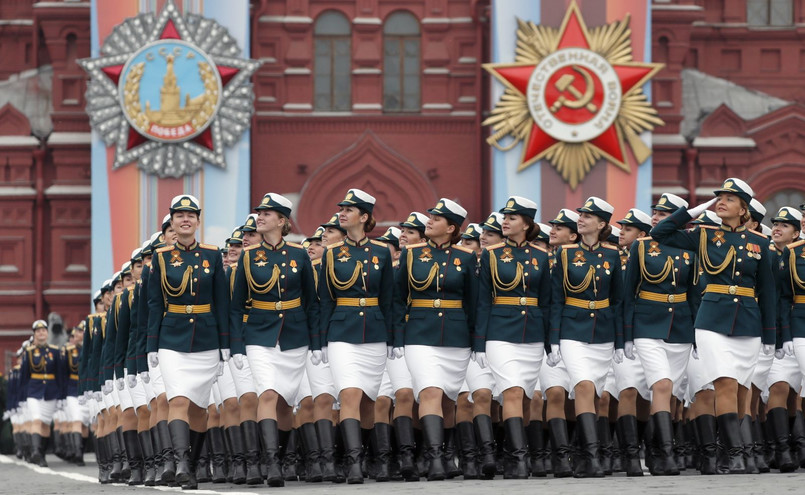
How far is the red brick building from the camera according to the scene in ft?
95.8

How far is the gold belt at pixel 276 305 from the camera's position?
40.6 ft

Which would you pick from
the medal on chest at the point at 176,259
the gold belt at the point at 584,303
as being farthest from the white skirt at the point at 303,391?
the gold belt at the point at 584,303

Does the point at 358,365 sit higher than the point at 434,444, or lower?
higher

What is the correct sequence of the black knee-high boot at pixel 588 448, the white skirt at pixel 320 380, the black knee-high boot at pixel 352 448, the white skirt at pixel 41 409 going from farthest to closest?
the white skirt at pixel 41 409 → the white skirt at pixel 320 380 → the black knee-high boot at pixel 588 448 → the black knee-high boot at pixel 352 448

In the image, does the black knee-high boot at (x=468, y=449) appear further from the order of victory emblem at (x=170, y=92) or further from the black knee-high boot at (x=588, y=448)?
the order of victory emblem at (x=170, y=92)

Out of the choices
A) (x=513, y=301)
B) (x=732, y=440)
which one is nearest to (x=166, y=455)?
(x=513, y=301)

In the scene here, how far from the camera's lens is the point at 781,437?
12.8 m

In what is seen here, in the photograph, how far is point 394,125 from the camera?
1156 inches

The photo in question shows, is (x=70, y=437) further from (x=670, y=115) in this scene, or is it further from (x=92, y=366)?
(x=670, y=115)

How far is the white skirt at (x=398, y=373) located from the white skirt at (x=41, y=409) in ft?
37.7

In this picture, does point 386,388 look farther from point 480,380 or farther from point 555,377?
point 555,377

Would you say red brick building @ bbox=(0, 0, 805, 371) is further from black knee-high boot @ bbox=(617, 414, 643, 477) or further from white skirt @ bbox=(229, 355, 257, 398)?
black knee-high boot @ bbox=(617, 414, 643, 477)

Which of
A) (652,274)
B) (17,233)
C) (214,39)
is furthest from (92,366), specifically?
(17,233)

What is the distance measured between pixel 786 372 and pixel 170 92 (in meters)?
16.2
